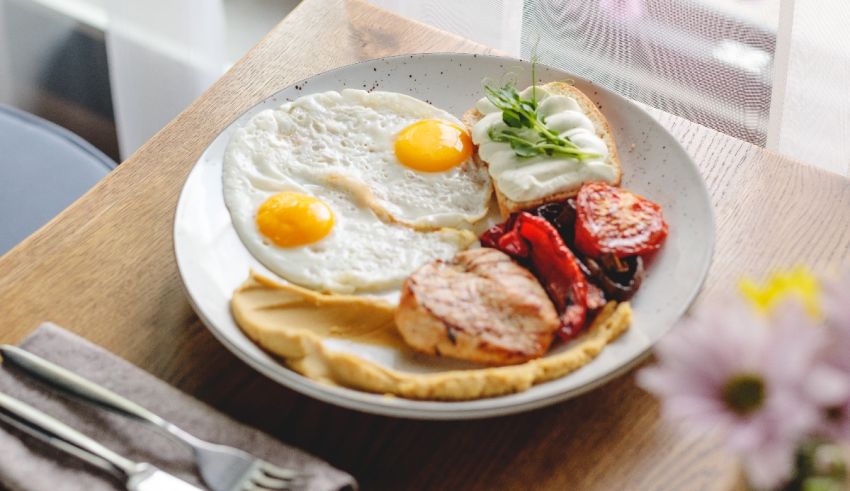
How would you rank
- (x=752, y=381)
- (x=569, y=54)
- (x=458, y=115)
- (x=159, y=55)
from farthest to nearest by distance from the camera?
(x=159, y=55) < (x=569, y=54) < (x=458, y=115) < (x=752, y=381)

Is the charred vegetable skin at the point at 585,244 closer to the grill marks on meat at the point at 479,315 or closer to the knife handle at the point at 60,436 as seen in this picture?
the grill marks on meat at the point at 479,315

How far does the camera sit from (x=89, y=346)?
140 centimetres

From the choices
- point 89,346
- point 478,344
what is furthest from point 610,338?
point 89,346

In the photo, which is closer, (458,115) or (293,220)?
(293,220)

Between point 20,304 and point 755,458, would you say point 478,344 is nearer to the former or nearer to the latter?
point 755,458

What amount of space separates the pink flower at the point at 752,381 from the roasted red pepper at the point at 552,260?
0.66 metres

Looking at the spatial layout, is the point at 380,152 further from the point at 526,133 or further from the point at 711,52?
the point at 711,52

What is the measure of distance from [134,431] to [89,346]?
0.62ft

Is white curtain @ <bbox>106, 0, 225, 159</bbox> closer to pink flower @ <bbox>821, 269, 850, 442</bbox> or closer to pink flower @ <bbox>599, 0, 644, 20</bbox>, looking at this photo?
pink flower @ <bbox>599, 0, 644, 20</bbox>

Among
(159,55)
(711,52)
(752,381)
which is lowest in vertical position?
(159,55)

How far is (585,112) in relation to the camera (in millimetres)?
1755

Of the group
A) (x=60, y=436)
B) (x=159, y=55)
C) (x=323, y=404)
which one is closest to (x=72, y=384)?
(x=60, y=436)

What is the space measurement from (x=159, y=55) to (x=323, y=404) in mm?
1957

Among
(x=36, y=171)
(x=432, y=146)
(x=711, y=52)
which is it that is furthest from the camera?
(x=711, y=52)
